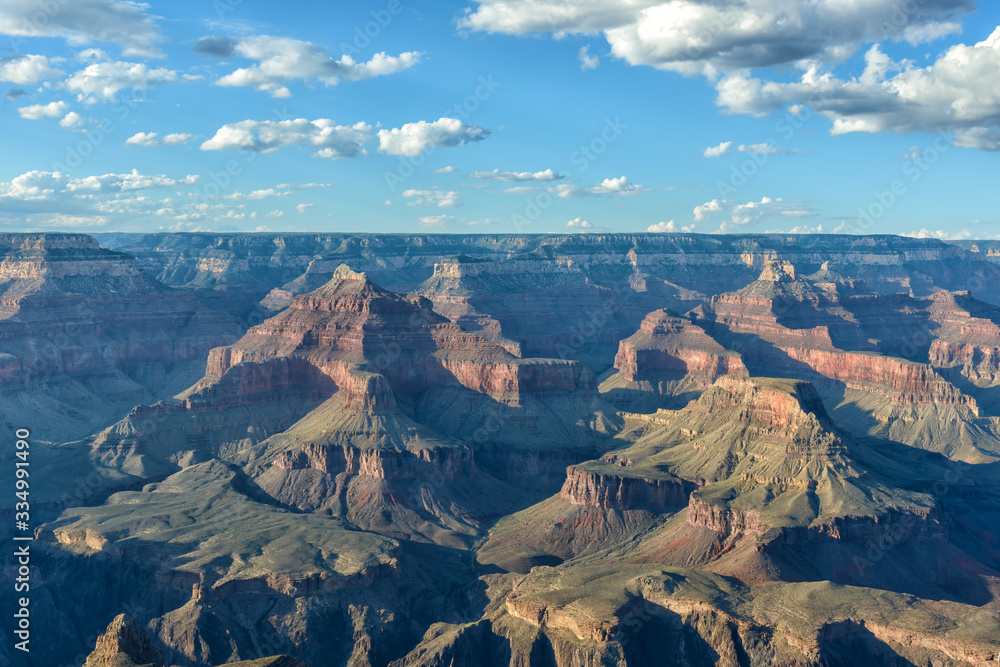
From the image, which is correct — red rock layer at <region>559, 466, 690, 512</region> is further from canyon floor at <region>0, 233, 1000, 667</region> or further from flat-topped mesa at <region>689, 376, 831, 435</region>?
flat-topped mesa at <region>689, 376, 831, 435</region>

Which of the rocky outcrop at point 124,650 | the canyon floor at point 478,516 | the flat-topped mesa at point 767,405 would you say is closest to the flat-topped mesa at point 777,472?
the flat-topped mesa at point 767,405

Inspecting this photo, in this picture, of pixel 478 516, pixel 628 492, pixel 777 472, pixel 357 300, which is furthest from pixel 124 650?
pixel 357 300

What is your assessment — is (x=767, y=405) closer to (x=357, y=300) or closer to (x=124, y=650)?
(x=357, y=300)

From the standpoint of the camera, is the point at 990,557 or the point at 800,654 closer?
the point at 800,654

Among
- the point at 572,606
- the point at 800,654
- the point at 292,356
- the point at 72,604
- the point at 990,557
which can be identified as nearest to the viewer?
the point at 800,654

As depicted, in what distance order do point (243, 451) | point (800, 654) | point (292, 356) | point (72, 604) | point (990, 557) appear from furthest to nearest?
point (292, 356), point (243, 451), point (990, 557), point (72, 604), point (800, 654)

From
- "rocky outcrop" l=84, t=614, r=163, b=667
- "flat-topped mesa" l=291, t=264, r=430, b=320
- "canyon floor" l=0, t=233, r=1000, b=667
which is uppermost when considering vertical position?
"flat-topped mesa" l=291, t=264, r=430, b=320

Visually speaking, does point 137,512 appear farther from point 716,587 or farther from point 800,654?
point 800,654

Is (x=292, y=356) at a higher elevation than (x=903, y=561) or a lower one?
higher

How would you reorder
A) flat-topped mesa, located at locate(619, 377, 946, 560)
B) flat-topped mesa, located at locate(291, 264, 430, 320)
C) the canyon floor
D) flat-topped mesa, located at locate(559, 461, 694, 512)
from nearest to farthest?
1. the canyon floor
2. flat-topped mesa, located at locate(619, 377, 946, 560)
3. flat-topped mesa, located at locate(559, 461, 694, 512)
4. flat-topped mesa, located at locate(291, 264, 430, 320)

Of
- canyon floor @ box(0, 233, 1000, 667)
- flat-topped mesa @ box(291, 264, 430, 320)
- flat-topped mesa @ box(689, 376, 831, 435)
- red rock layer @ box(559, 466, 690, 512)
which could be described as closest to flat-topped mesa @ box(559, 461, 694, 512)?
red rock layer @ box(559, 466, 690, 512)

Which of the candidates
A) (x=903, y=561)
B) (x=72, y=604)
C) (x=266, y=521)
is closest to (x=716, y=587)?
(x=903, y=561)
